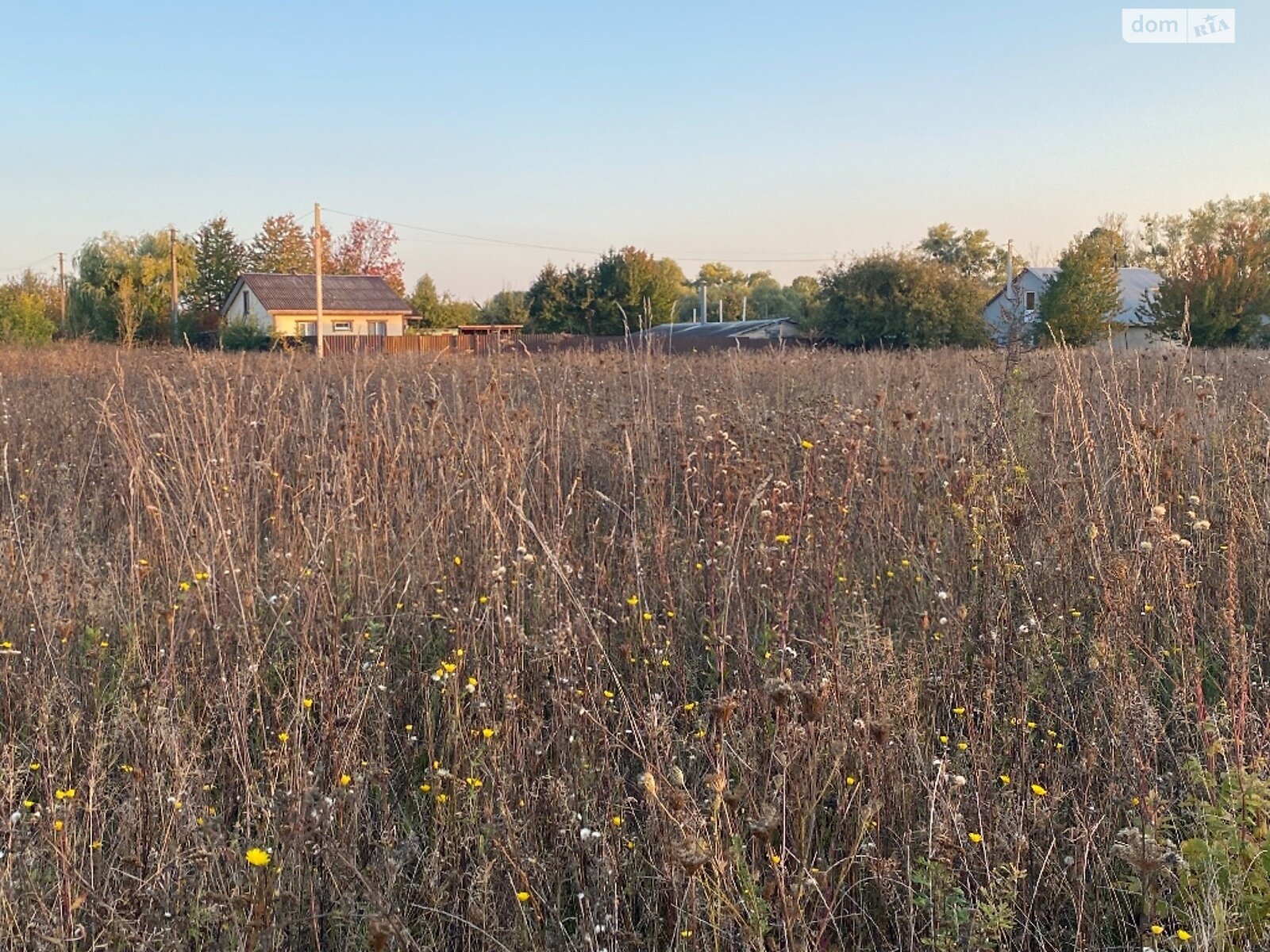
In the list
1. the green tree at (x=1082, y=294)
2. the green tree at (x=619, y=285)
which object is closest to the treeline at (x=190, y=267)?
the green tree at (x=619, y=285)

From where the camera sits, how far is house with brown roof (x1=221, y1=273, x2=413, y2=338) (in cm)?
4669

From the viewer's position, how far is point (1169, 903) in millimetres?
1811

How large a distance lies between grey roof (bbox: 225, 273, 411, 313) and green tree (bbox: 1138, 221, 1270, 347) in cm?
3320

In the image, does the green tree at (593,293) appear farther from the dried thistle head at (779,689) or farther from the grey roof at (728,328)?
the dried thistle head at (779,689)

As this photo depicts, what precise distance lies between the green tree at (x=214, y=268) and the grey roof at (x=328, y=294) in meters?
5.82

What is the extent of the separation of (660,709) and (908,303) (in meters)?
31.4

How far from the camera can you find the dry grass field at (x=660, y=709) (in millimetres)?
1822

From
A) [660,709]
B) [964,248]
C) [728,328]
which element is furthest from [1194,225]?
[660,709]

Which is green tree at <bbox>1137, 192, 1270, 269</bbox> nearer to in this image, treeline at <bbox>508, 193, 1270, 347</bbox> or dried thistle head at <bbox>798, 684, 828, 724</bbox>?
treeline at <bbox>508, 193, 1270, 347</bbox>

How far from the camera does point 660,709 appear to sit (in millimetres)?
2393

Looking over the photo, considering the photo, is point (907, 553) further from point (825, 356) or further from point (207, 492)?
point (825, 356)

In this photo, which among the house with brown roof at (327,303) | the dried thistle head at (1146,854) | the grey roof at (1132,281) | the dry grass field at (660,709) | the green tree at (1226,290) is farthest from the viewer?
the grey roof at (1132,281)

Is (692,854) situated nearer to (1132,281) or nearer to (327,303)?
(327,303)

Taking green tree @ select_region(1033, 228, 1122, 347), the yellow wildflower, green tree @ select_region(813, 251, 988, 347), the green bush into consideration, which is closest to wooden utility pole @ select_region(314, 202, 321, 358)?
the green bush
